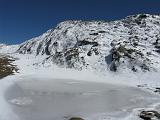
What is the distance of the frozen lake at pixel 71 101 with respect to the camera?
32.2 meters

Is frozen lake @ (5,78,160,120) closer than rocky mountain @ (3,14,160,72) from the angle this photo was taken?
Yes

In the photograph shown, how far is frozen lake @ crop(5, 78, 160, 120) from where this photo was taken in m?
32.2

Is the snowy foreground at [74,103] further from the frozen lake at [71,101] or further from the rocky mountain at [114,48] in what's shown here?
the rocky mountain at [114,48]

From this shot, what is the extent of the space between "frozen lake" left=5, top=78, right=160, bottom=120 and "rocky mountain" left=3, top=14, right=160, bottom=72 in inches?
1019

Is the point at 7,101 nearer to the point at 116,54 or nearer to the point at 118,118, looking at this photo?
the point at 118,118

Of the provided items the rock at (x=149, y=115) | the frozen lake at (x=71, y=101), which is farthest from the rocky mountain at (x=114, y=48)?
the rock at (x=149, y=115)

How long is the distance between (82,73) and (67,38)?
70.0 m

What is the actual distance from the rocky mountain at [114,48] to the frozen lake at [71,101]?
2589cm

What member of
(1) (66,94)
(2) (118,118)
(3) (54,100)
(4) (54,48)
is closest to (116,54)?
(1) (66,94)

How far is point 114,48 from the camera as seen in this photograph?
88.6 meters

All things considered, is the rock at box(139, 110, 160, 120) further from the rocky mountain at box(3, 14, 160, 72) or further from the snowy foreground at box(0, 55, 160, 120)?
the rocky mountain at box(3, 14, 160, 72)

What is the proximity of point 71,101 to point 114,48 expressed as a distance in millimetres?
51323

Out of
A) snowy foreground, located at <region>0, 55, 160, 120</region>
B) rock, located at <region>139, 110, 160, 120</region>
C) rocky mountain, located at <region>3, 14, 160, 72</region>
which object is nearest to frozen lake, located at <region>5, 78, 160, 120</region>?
snowy foreground, located at <region>0, 55, 160, 120</region>

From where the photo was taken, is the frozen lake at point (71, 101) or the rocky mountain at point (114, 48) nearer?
the frozen lake at point (71, 101)
